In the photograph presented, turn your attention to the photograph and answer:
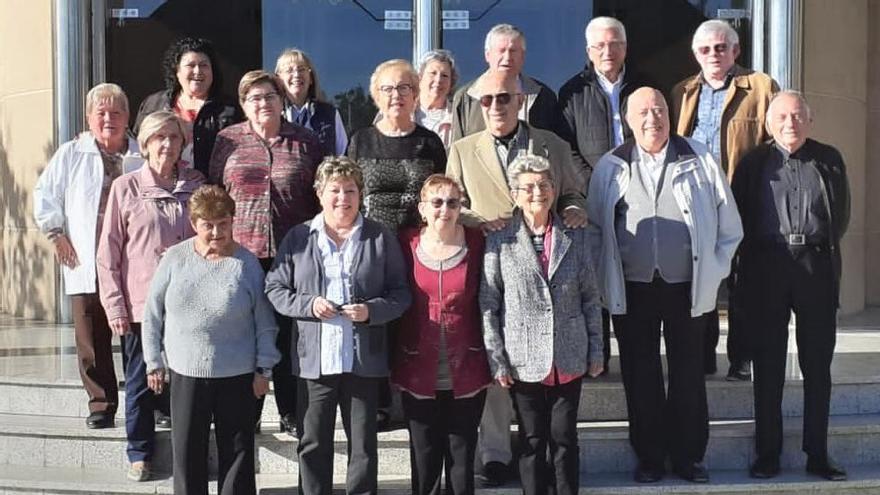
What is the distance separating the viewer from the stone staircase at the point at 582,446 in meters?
4.76

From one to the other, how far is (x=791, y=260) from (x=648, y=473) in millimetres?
1236

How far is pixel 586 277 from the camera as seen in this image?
170 inches

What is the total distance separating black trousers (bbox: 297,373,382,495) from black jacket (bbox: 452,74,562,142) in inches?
58.4

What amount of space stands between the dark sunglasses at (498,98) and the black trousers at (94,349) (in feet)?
7.29

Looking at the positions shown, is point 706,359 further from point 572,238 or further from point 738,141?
point 572,238

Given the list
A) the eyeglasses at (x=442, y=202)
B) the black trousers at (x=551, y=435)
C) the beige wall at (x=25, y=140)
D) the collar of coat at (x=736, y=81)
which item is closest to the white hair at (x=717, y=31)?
the collar of coat at (x=736, y=81)

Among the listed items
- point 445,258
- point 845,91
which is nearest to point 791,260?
point 445,258

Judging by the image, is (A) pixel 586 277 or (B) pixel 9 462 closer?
(A) pixel 586 277

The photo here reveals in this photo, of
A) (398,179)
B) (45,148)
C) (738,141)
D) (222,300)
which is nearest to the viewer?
(222,300)

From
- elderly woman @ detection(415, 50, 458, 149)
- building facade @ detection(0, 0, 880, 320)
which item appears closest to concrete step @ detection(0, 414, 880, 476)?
elderly woman @ detection(415, 50, 458, 149)

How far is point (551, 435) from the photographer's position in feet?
14.1

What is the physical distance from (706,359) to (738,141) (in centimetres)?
127

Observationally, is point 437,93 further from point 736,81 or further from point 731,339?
point 731,339

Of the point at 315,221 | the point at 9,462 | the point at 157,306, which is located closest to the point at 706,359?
the point at 315,221
